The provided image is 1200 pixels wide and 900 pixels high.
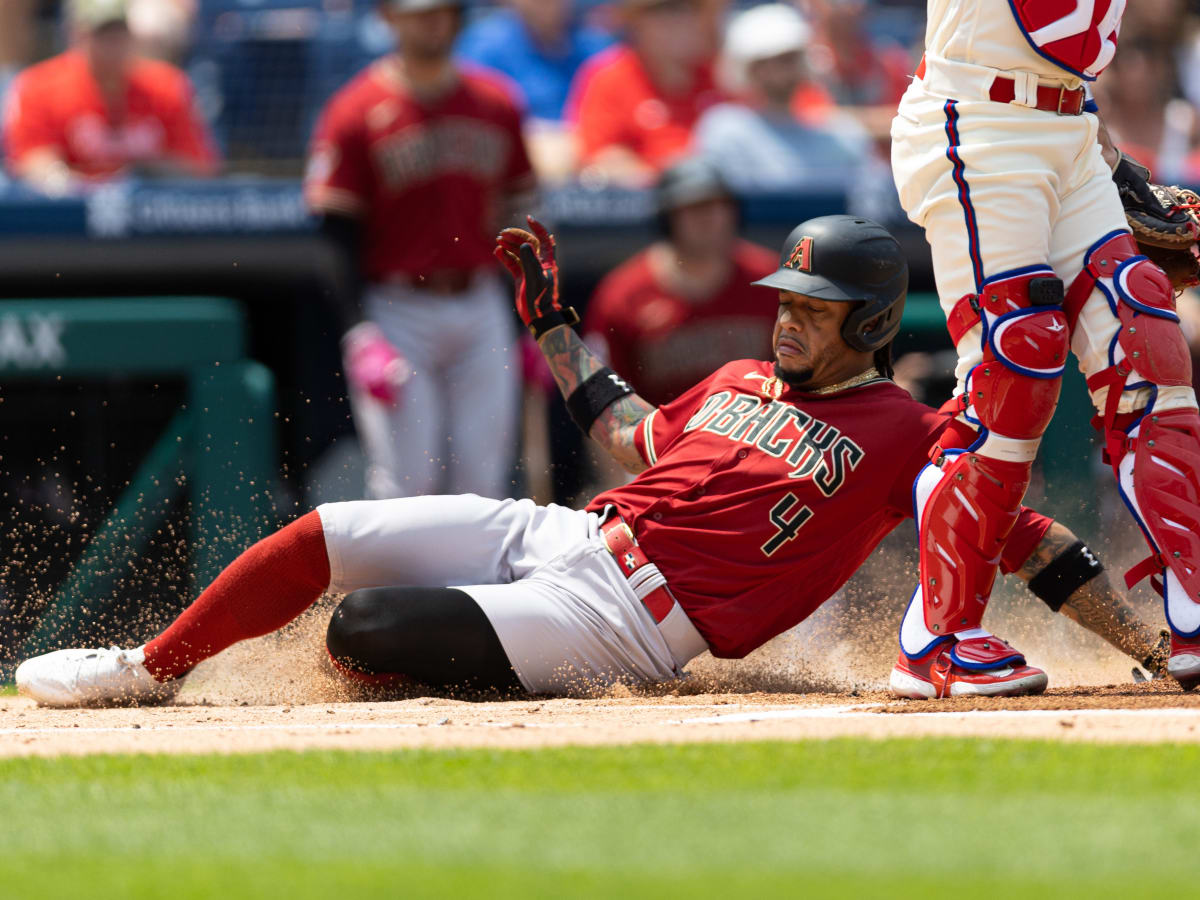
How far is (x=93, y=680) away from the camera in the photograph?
470 cm

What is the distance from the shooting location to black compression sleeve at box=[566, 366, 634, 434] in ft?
16.4

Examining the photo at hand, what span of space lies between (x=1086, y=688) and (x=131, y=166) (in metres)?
5.53

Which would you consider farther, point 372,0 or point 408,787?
point 372,0

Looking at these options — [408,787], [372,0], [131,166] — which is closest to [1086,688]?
[408,787]

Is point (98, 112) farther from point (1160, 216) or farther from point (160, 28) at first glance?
point (1160, 216)

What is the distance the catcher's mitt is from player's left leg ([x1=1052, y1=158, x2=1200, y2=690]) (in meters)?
0.27

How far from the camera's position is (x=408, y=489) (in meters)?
7.23

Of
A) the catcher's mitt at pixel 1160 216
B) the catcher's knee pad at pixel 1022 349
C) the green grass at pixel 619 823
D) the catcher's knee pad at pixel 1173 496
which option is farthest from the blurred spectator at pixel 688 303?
the green grass at pixel 619 823

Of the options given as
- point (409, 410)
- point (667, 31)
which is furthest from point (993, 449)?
point (667, 31)

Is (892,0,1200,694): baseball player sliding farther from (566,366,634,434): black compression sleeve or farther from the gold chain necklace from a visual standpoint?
(566,366,634,434): black compression sleeve

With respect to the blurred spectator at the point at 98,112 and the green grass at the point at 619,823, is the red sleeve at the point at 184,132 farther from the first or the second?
the green grass at the point at 619,823

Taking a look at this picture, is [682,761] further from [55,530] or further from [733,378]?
[55,530]

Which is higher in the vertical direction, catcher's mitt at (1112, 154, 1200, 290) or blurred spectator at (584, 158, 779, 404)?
catcher's mitt at (1112, 154, 1200, 290)

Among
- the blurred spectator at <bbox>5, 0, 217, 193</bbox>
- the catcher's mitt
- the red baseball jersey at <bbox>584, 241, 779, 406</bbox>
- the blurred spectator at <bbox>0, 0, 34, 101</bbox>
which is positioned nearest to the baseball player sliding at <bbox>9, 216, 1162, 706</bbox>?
the catcher's mitt
